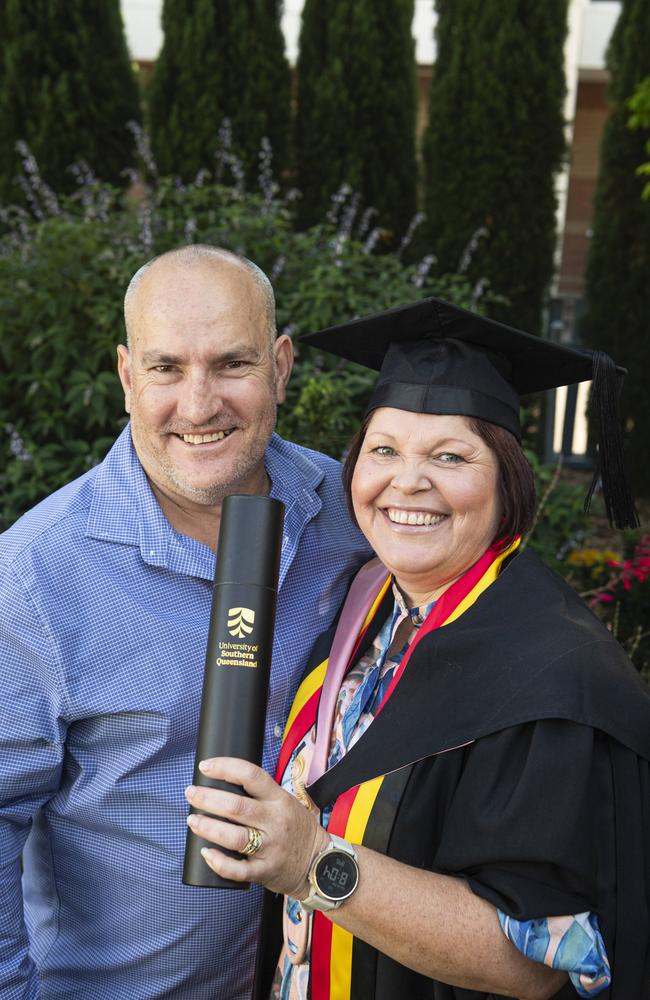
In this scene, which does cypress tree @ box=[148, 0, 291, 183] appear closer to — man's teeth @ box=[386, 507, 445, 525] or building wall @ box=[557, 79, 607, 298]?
man's teeth @ box=[386, 507, 445, 525]

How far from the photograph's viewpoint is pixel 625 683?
1869 mm

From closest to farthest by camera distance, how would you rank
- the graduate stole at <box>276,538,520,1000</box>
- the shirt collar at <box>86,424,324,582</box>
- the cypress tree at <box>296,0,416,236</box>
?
the graduate stole at <box>276,538,520,1000</box>
the shirt collar at <box>86,424,324,582</box>
the cypress tree at <box>296,0,416,236</box>

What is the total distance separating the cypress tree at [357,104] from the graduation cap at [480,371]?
234 inches

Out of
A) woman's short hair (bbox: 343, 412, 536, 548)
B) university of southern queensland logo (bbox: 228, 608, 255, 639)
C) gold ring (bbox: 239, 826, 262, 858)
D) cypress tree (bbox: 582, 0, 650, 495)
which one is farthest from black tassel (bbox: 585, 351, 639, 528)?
cypress tree (bbox: 582, 0, 650, 495)

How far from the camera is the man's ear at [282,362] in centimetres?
265

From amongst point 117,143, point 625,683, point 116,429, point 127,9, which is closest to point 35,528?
point 625,683

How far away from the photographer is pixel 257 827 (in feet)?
5.10

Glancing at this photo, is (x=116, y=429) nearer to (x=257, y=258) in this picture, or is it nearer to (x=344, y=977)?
(x=257, y=258)

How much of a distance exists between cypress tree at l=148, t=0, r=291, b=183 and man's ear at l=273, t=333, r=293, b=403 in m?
5.34

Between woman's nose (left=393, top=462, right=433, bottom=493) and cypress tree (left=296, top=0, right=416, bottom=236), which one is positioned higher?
cypress tree (left=296, top=0, right=416, bottom=236)

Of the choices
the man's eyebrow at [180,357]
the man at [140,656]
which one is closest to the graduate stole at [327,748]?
the man at [140,656]

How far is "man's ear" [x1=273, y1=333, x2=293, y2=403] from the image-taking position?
2652 millimetres

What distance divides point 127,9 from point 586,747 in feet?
43.8

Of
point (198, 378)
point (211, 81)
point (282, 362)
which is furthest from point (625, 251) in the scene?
point (198, 378)
